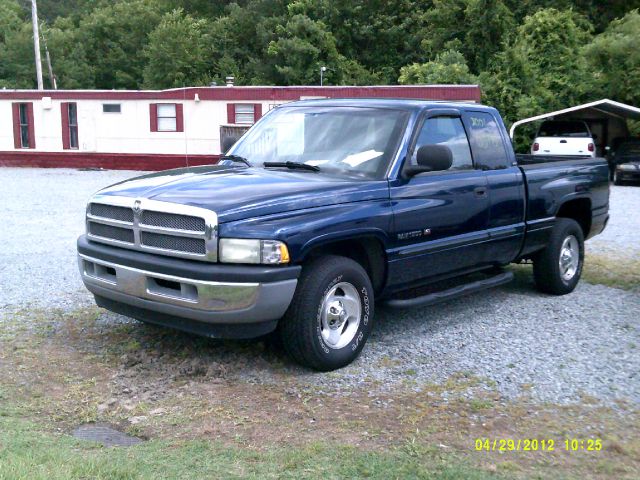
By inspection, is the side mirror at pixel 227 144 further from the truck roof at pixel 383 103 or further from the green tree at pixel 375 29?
the green tree at pixel 375 29

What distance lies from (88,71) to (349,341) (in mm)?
54312

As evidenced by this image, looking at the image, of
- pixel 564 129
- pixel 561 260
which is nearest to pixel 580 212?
pixel 561 260

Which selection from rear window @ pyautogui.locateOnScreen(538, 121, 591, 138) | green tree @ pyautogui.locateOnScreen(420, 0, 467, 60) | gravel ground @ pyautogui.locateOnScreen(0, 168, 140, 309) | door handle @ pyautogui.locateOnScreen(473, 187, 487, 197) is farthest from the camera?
green tree @ pyautogui.locateOnScreen(420, 0, 467, 60)

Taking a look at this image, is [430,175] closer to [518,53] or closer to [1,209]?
[1,209]

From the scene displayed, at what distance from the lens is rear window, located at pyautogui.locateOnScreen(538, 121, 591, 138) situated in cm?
2347

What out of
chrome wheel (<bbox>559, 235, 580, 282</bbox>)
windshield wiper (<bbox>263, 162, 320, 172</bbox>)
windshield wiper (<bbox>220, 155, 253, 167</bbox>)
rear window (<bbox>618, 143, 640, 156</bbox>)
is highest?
windshield wiper (<bbox>220, 155, 253, 167</bbox>)

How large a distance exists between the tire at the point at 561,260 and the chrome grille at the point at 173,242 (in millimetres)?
4161

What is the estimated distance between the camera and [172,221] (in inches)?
209

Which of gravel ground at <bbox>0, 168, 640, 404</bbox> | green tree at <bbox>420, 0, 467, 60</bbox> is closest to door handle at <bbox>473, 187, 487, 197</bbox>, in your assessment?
gravel ground at <bbox>0, 168, 640, 404</bbox>

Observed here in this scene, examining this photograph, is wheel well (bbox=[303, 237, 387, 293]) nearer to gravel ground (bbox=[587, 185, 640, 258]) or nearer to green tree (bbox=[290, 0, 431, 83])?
gravel ground (bbox=[587, 185, 640, 258])

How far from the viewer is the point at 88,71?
55750mm

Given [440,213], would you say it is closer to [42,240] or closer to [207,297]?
[207,297]

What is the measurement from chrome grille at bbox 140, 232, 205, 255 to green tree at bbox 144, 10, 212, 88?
44.7 meters

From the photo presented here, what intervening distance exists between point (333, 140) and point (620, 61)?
2601cm
